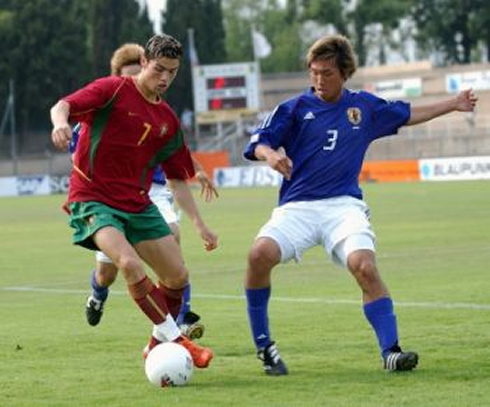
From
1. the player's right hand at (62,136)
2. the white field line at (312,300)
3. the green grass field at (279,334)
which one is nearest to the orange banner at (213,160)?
the green grass field at (279,334)

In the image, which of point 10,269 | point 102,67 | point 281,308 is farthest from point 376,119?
point 102,67

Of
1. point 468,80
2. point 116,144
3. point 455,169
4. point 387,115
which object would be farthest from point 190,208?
point 468,80

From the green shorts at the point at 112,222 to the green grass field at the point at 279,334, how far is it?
93 centimetres

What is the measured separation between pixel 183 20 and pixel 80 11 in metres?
7.47

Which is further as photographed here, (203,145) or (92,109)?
(203,145)

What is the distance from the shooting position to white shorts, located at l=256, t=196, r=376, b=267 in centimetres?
965

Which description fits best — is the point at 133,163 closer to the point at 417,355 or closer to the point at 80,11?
the point at 417,355

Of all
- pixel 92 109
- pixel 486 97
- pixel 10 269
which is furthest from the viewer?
pixel 486 97

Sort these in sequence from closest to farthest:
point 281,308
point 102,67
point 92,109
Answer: point 92,109 → point 281,308 → point 102,67

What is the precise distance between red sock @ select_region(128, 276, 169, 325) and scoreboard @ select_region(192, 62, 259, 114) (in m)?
63.6

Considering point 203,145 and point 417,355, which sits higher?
point 417,355

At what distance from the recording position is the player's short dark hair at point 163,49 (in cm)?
948

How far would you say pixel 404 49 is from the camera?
120 metres

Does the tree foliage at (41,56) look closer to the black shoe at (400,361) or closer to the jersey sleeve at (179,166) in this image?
the jersey sleeve at (179,166)
